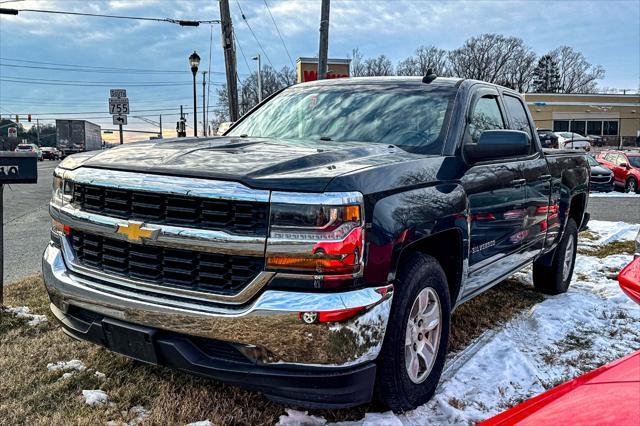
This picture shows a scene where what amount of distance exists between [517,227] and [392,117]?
4.41ft

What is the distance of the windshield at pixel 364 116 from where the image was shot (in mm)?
3561

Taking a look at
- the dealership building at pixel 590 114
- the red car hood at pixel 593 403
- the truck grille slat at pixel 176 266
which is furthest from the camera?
the dealership building at pixel 590 114

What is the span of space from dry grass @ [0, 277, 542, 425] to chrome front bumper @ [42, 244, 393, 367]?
2.21 feet

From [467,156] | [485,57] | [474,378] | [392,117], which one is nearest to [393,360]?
[474,378]

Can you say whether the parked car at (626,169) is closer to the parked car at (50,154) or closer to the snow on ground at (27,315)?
the snow on ground at (27,315)

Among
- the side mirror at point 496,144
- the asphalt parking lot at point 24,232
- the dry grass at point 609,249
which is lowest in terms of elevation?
the dry grass at point 609,249

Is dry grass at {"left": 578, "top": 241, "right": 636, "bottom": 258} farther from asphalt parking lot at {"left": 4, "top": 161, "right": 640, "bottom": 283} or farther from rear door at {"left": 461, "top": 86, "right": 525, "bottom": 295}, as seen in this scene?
asphalt parking lot at {"left": 4, "top": 161, "right": 640, "bottom": 283}

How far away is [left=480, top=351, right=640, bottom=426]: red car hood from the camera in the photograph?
1251mm

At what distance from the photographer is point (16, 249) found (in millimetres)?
7539

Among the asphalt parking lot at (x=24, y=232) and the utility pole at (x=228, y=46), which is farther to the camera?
the utility pole at (x=228, y=46)

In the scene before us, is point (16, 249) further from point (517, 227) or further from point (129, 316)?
point (517, 227)

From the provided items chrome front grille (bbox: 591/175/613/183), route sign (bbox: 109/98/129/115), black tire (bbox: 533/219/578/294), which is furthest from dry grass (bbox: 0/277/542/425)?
chrome front grille (bbox: 591/175/613/183)

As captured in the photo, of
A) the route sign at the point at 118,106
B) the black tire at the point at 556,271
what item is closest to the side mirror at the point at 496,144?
the black tire at the point at 556,271

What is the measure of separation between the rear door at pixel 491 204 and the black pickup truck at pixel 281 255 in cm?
4
